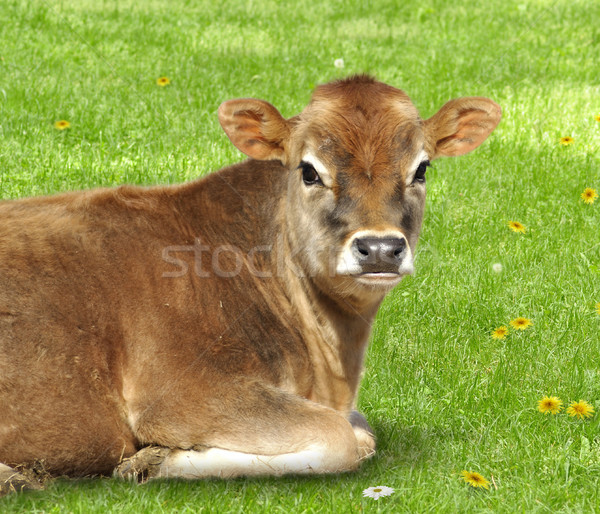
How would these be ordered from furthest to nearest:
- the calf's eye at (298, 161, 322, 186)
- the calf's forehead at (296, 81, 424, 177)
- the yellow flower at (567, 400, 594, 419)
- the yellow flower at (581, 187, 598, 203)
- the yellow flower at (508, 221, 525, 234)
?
1. the yellow flower at (581, 187, 598, 203)
2. the yellow flower at (508, 221, 525, 234)
3. the yellow flower at (567, 400, 594, 419)
4. the calf's eye at (298, 161, 322, 186)
5. the calf's forehead at (296, 81, 424, 177)

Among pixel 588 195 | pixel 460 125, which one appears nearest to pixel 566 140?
pixel 588 195

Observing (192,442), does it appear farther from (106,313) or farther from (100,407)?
(106,313)

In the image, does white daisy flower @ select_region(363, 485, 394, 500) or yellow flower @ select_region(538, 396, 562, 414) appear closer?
white daisy flower @ select_region(363, 485, 394, 500)

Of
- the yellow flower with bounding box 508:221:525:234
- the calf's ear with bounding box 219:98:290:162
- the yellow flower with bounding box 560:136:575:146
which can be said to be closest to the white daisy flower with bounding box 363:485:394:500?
the calf's ear with bounding box 219:98:290:162

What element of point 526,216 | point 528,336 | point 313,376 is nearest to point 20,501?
point 313,376

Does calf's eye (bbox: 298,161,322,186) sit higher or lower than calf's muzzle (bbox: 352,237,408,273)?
higher

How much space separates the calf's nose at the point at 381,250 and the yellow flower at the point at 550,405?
1.45 m

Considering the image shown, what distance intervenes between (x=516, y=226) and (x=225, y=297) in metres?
3.63

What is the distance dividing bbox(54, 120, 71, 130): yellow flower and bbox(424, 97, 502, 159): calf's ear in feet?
15.2

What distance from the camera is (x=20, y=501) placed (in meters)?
4.20

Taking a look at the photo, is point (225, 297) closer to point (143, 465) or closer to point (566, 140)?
point (143, 465)

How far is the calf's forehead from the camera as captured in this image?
4.84 m

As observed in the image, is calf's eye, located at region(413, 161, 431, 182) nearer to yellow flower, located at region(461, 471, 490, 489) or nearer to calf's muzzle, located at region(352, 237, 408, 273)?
calf's muzzle, located at region(352, 237, 408, 273)

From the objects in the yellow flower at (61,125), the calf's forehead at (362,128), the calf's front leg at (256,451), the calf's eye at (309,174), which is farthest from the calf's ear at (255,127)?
the yellow flower at (61,125)
